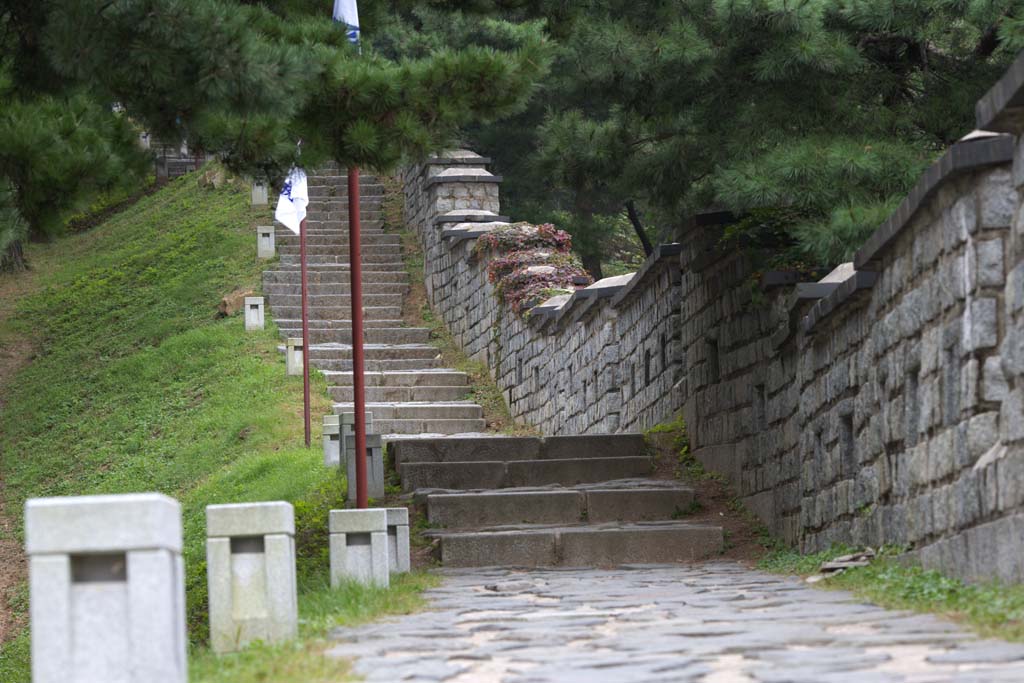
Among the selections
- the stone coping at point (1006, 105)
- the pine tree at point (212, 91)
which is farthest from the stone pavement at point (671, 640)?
the pine tree at point (212, 91)

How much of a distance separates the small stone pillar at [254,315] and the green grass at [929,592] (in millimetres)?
12643

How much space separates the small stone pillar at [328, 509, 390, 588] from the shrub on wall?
29.4 ft

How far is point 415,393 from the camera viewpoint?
1794 centimetres

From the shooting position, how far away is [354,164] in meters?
8.33

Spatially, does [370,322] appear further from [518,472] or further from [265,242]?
[518,472]

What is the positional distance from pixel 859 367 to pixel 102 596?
5.09 metres

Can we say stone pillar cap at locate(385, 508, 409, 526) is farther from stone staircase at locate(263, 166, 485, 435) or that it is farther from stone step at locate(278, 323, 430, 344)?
stone step at locate(278, 323, 430, 344)

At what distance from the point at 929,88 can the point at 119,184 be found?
5.29 metres

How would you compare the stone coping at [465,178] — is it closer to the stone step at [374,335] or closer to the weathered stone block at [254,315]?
the stone step at [374,335]

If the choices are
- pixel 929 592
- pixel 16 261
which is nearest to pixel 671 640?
pixel 929 592

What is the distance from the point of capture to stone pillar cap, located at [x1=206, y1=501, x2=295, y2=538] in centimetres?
564

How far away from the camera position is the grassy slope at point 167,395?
1363cm

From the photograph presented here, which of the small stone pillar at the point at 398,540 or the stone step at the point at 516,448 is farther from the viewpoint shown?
the stone step at the point at 516,448

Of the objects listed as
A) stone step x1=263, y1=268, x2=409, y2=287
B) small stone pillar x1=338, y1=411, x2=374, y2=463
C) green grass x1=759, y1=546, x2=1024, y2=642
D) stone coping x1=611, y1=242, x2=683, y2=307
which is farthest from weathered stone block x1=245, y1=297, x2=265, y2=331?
green grass x1=759, y1=546, x2=1024, y2=642
